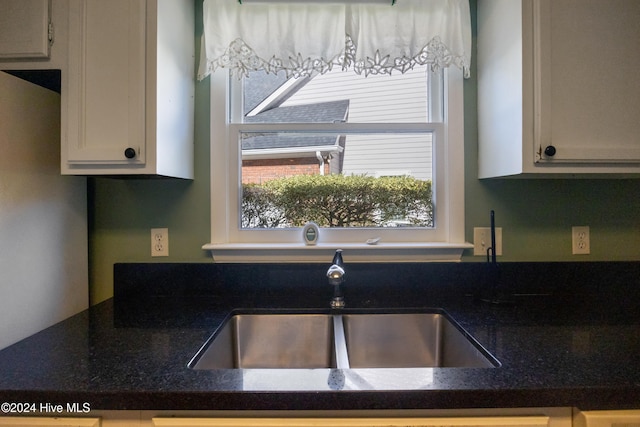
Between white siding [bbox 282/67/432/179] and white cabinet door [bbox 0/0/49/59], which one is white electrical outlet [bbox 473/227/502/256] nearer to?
white siding [bbox 282/67/432/179]

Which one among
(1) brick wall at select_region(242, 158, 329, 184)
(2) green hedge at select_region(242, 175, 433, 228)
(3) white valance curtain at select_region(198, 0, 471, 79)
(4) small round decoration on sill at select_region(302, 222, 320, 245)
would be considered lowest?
(4) small round decoration on sill at select_region(302, 222, 320, 245)

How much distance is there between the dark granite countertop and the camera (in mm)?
692

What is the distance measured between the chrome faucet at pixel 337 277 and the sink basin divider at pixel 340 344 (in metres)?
0.06

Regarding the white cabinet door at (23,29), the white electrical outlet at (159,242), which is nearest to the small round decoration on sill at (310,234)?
→ the white electrical outlet at (159,242)

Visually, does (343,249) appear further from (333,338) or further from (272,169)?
(272,169)

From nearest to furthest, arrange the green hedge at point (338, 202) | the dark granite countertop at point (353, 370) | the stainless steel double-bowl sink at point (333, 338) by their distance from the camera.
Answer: the dark granite countertop at point (353, 370) → the stainless steel double-bowl sink at point (333, 338) → the green hedge at point (338, 202)

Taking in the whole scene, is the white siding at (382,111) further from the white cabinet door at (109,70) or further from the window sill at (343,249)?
the white cabinet door at (109,70)

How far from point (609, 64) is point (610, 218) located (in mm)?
651

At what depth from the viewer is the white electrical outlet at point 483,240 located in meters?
1.40

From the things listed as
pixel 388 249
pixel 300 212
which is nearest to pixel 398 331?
pixel 388 249

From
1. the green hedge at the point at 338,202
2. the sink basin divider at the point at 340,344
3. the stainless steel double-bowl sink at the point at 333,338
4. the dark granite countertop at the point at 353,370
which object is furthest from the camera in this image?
the green hedge at the point at 338,202

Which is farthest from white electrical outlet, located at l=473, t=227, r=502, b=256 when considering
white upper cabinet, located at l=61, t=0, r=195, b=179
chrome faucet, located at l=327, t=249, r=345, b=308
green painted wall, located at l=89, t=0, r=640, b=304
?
white upper cabinet, located at l=61, t=0, r=195, b=179

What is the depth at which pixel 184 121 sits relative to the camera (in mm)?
1309

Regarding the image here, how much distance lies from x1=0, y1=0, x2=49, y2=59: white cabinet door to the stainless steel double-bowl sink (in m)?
1.08
